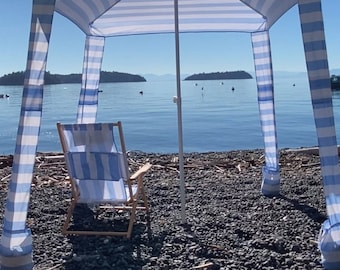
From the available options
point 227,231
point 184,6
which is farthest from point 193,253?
point 184,6

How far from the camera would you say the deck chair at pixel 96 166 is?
12.3 ft

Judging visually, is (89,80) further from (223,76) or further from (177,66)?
(223,76)

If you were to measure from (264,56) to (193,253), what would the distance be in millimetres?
2608

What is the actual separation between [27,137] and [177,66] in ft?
5.05

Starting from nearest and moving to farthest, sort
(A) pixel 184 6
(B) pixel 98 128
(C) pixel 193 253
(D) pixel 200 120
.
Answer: (C) pixel 193 253, (B) pixel 98 128, (A) pixel 184 6, (D) pixel 200 120

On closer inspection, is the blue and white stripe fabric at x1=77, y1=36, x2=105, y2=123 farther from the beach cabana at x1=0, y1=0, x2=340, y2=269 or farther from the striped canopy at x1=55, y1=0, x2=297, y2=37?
the striped canopy at x1=55, y1=0, x2=297, y2=37

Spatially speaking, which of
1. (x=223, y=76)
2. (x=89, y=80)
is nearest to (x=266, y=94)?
(x=89, y=80)

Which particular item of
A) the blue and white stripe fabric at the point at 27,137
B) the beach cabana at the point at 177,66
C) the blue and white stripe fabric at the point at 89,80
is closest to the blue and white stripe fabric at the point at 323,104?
the beach cabana at the point at 177,66

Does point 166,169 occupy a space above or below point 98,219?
above

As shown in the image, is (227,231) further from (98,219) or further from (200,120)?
(200,120)

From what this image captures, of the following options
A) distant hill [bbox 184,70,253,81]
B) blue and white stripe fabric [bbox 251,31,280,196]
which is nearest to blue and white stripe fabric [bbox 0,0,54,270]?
blue and white stripe fabric [bbox 251,31,280,196]

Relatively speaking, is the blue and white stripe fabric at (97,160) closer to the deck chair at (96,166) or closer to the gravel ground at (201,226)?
the deck chair at (96,166)

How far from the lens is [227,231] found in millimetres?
3811

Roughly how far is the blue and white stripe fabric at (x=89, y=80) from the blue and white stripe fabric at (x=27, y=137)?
2477 millimetres
